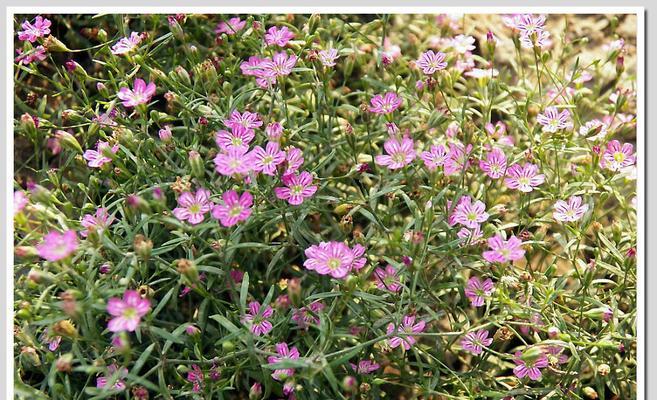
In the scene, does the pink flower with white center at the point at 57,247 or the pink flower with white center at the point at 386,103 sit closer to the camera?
the pink flower with white center at the point at 57,247

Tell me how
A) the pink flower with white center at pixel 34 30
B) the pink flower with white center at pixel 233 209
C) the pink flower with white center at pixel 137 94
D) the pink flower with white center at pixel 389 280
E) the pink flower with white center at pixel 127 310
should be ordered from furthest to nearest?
1. the pink flower with white center at pixel 34 30
2. the pink flower with white center at pixel 137 94
3. the pink flower with white center at pixel 389 280
4. the pink flower with white center at pixel 233 209
5. the pink flower with white center at pixel 127 310

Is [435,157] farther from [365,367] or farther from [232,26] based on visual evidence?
[232,26]

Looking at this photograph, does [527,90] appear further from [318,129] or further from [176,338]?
[176,338]

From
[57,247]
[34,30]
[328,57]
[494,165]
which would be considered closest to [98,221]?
[57,247]

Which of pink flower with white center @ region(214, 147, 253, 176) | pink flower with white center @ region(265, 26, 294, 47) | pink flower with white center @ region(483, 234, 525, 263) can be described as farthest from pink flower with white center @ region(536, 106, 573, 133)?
pink flower with white center @ region(214, 147, 253, 176)

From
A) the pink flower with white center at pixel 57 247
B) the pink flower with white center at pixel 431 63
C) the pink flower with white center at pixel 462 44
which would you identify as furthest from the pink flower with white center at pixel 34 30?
the pink flower with white center at pixel 462 44

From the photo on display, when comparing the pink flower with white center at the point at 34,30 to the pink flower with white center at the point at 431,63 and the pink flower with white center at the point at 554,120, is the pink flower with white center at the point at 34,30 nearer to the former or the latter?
the pink flower with white center at the point at 431,63
